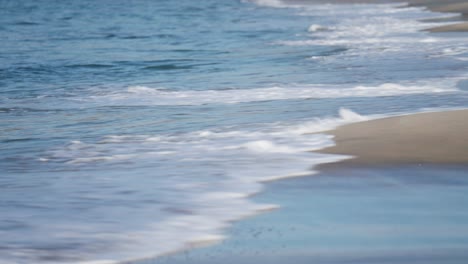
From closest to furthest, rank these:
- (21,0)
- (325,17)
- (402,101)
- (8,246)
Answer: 1. (8,246)
2. (402,101)
3. (325,17)
4. (21,0)

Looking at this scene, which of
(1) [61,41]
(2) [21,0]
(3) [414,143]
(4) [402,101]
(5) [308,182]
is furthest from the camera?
(2) [21,0]

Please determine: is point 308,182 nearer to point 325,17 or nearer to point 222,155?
point 222,155

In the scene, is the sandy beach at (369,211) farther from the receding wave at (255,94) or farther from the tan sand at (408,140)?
the receding wave at (255,94)

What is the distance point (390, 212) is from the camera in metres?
5.03

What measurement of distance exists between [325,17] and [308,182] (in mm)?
27750

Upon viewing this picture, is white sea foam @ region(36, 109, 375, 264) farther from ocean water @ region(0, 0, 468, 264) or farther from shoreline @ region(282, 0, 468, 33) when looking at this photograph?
shoreline @ region(282, 0, 468, 33)

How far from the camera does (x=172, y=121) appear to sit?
9.18 m

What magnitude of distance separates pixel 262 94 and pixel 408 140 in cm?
430

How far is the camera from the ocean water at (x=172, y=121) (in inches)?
→ 198

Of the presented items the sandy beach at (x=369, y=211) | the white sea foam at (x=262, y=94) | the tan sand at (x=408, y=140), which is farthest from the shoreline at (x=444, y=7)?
the sandy beach at (x=369, y=211)

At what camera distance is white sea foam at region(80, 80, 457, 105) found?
1064 centimetres

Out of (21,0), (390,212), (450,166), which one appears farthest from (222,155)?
(21,0)

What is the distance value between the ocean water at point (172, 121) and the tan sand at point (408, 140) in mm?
276

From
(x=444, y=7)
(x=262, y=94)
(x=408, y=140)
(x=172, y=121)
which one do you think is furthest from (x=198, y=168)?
(x=444, y=7)
